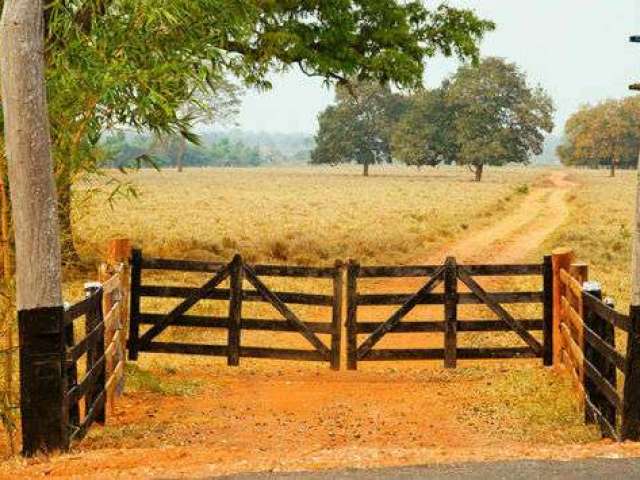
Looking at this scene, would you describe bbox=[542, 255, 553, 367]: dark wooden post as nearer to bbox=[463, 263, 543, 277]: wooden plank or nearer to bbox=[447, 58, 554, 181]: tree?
bbox=[463, 263, 543, 277]: wooden plank

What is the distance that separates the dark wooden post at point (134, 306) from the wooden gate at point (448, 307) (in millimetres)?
3042

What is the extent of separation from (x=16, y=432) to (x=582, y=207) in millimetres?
47332

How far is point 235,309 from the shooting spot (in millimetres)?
13398

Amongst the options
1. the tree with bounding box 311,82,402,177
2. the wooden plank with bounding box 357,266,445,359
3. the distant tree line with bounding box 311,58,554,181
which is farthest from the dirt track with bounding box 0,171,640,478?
the tree with bounding box 311,82,402,177

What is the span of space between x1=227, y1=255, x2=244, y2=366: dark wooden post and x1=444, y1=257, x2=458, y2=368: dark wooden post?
2.86 metres

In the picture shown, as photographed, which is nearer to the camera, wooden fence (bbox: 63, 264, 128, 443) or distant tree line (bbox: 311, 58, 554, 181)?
wooden fence (bbox: 63, 264, 128, 443)

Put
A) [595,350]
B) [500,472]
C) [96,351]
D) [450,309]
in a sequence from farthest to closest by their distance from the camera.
Answer: 1. [450,309]
2. [96,351]
3. [595,350]
4. [500,472]

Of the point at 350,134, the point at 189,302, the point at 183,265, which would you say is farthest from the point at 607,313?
the point at 350,134

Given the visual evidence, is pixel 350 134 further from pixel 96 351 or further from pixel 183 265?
pixel 96 351

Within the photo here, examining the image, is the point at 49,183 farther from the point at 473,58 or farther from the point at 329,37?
the point at 473,58

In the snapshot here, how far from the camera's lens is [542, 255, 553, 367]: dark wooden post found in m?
13.4

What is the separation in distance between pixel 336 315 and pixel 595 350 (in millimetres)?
4171

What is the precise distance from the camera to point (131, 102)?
16.2 metres

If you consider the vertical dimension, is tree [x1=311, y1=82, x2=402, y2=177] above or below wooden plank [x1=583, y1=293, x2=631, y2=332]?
above
